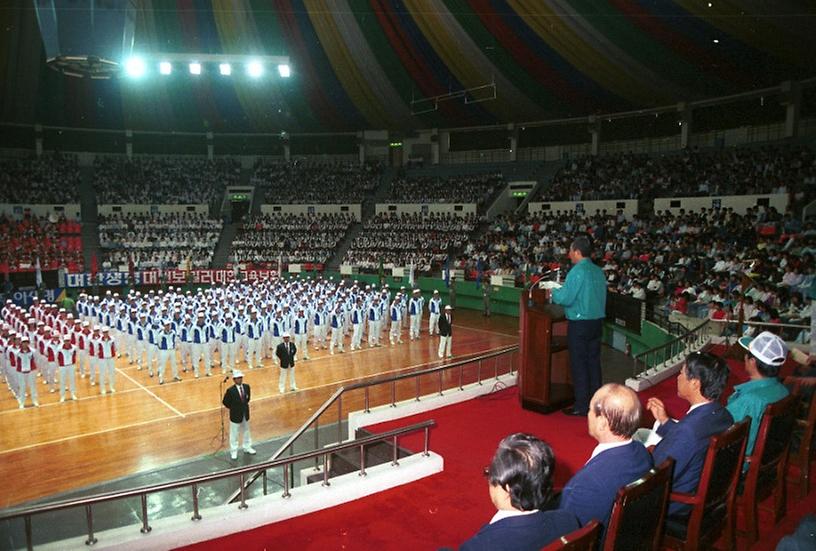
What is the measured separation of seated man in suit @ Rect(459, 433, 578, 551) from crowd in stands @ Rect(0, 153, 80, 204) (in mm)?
36047

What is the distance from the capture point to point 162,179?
3738cm

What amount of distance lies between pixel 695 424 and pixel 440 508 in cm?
242

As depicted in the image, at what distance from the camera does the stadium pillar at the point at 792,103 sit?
23797mm

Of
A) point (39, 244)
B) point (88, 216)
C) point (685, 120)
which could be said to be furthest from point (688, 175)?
point (88, 216)

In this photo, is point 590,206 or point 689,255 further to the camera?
point 590,206

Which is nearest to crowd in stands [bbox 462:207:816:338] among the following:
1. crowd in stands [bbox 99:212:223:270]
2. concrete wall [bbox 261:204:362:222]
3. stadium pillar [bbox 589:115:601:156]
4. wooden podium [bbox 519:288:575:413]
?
wooden podium [bbox 519:288:575:413]

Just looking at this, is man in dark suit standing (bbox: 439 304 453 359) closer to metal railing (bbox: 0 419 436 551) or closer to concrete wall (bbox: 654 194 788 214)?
metal railing (bbox: 0 419 436 551)

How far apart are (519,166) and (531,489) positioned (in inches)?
1331

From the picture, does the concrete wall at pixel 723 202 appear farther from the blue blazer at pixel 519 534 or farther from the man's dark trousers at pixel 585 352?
the blue blazer at pixel 519 534

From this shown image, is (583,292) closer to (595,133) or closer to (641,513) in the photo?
(641,513)

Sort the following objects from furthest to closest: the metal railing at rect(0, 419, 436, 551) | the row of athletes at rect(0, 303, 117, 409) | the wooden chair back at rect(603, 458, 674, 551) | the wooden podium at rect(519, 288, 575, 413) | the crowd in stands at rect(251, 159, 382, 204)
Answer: the crowd in stands at rect(251, 159, 382, 204)
the row of athletes at rect(0, 303, 117, 409)
the wooden podium at rect(519, 288, 575, 413)
the metal railing at rect(0, 419, 436, 551)
the wooden chair back at rect(603, 458, 674, 551)

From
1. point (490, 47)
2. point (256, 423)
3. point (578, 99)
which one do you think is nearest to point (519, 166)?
point (578, 99)

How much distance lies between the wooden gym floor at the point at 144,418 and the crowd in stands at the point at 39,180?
2012cm

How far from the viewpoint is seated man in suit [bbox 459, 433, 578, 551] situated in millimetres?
2422
